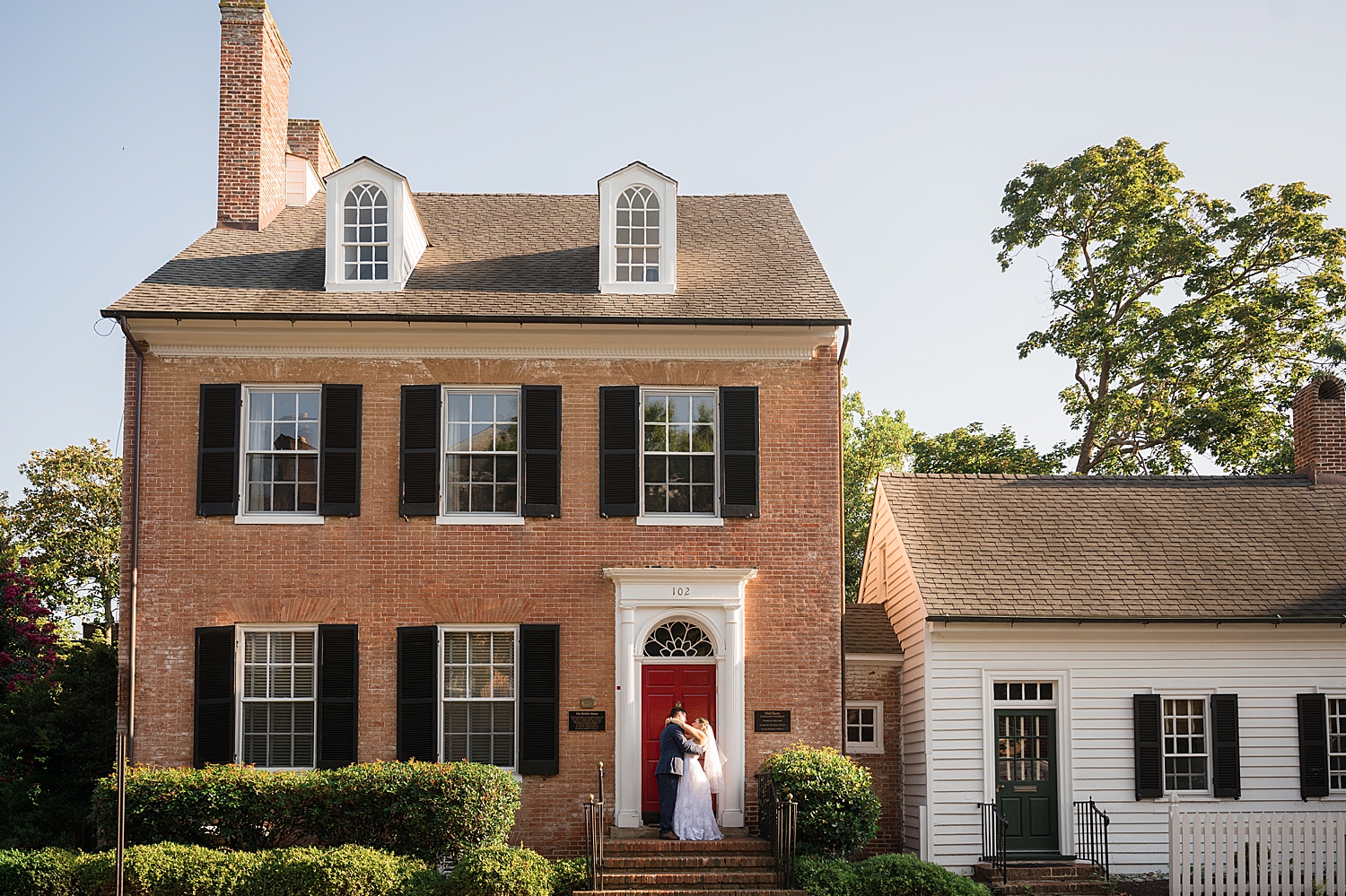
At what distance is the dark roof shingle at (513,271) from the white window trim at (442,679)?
12.9ft

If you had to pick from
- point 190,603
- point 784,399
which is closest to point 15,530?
point 190,603

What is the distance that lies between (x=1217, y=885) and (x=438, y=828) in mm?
9157

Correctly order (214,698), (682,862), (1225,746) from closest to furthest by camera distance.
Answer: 1. (682,862)
2. (214,698)
3. (1225,746)

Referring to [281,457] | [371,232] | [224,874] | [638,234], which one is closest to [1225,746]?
[638,234]

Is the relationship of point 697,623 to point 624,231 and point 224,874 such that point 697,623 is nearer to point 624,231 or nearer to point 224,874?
point 624,231

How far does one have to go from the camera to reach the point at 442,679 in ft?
53.5

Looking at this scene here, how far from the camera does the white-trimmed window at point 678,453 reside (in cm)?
1680

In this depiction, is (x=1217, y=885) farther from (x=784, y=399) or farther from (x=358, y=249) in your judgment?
(x=358, y=249)

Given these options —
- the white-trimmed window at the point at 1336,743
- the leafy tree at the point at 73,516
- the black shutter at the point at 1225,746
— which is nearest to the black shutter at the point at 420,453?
the black shutter at the point at 1225,746

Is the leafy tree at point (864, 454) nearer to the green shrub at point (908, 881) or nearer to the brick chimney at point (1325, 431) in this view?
the brick chimney at point (1325, 431)

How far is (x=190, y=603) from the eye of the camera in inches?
641

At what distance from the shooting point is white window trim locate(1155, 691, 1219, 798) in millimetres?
17062

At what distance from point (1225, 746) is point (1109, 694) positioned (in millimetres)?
1690

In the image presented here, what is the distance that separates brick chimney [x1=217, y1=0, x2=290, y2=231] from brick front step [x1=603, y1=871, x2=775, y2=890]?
11.0 meters
